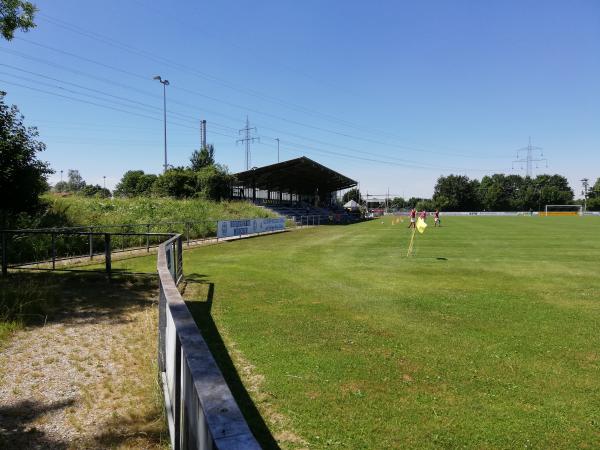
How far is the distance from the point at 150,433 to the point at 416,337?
4234 mm

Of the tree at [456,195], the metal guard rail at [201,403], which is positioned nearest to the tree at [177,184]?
the metal guard rail at [201,403]

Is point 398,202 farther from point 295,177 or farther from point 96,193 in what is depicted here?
point 96,193

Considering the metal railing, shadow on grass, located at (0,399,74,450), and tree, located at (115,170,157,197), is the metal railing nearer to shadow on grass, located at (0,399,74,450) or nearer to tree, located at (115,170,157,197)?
shadow on grass, located at (0,399,74,450)

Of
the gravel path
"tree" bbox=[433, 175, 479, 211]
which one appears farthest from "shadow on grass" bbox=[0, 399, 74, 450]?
"tree" bbox=[433, 175, 479, 211]

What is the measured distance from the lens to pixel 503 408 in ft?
14.3

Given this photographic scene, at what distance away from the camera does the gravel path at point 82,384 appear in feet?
12.5

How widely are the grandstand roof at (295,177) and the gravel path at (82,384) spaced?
141 feet

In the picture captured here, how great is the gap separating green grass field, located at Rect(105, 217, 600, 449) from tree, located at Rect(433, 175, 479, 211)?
133840 millimetres

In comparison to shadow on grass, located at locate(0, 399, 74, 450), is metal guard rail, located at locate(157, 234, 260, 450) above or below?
above

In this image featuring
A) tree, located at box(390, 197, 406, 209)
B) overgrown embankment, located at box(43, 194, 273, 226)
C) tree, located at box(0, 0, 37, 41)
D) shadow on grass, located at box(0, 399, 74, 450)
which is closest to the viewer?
shadow on grass, located at box(0, 399, 74, 450)

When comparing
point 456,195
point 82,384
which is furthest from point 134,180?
point 82,384

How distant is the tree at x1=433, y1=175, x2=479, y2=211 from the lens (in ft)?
460

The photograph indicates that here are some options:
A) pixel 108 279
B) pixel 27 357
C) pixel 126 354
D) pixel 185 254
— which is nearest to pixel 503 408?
pixel 126 354

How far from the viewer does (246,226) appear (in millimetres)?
29953
